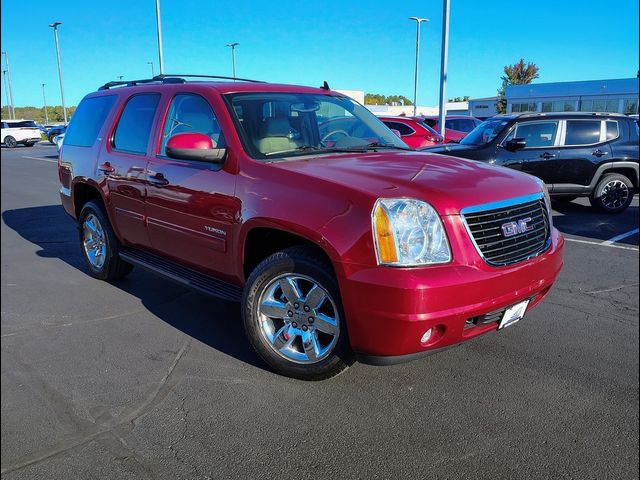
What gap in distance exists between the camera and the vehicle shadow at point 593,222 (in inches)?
302

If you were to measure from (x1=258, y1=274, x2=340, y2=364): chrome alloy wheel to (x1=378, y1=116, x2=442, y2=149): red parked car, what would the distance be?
12.3 m

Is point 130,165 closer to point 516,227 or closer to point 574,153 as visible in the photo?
point 516,227

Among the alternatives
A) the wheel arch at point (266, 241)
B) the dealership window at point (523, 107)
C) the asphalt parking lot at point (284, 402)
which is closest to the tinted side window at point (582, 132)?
the asphalt parking lot at point (284, 402)

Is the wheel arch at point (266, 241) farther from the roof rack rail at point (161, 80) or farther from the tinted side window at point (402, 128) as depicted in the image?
the tinted side window at point (402, 128)

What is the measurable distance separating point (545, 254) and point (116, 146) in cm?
386

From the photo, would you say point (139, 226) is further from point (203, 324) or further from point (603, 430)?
point (603, 430)

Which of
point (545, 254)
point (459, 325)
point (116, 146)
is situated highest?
point (116, 146)

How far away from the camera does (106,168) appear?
5039 mm

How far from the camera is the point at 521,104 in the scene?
170 ft

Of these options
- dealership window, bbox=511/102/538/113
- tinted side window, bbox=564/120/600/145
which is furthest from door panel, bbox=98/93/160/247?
dealership window, bbox=511/102/538/113

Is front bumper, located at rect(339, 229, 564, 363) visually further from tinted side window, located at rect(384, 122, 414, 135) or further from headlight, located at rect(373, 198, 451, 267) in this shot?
tinted side window, located at rect(384, 122, 414, 135)

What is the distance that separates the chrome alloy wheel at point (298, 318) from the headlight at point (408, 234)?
0.52m

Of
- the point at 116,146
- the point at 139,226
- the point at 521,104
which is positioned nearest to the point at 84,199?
the point at 116,146

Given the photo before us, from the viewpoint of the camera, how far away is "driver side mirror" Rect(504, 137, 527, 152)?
907 cm
